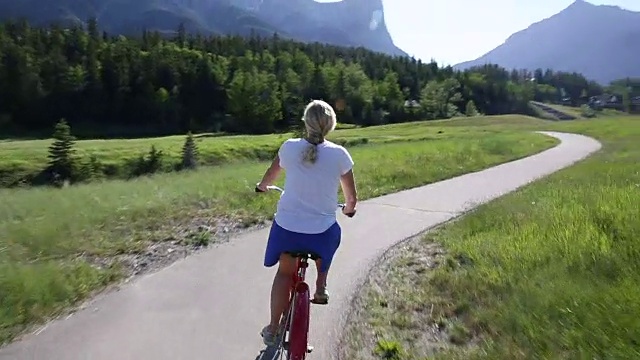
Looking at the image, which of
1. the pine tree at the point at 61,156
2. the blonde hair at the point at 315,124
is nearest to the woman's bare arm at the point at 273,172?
the blonde hair at the point at 315,124

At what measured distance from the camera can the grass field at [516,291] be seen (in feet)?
15.5

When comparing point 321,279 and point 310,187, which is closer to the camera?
point 310,187

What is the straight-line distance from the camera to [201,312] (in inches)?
244

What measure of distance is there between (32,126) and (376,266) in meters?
89.9

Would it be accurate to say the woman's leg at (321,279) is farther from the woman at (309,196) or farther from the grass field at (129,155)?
the grass field at (129,155)

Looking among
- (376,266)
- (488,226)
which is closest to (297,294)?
(376,266)

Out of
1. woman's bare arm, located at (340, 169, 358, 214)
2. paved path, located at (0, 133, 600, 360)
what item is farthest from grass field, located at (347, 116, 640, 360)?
woman's bare arm, located at (340, 169, 358, 214)

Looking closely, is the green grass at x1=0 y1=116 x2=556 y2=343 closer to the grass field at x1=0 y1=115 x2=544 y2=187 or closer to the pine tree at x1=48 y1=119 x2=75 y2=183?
the grass field at x1=0 y1=115 x2=544 y2=187

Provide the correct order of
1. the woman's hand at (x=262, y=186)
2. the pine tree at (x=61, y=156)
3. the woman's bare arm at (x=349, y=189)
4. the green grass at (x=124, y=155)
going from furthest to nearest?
the green grass at (x=124, y=155), the pine tree at (x=61, y=156), the woman's hand at (x=262, y=186), the woman's bare arm at (x=349, y=189)

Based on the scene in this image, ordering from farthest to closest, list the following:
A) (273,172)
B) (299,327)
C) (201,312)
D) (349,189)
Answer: (201,312), (273,172), (349,189), (299,327)

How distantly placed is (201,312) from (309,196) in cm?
222

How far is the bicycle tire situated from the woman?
219 millimetres

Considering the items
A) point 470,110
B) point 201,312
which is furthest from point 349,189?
point 470,110

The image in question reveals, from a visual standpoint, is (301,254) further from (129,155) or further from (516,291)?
(129,155)
